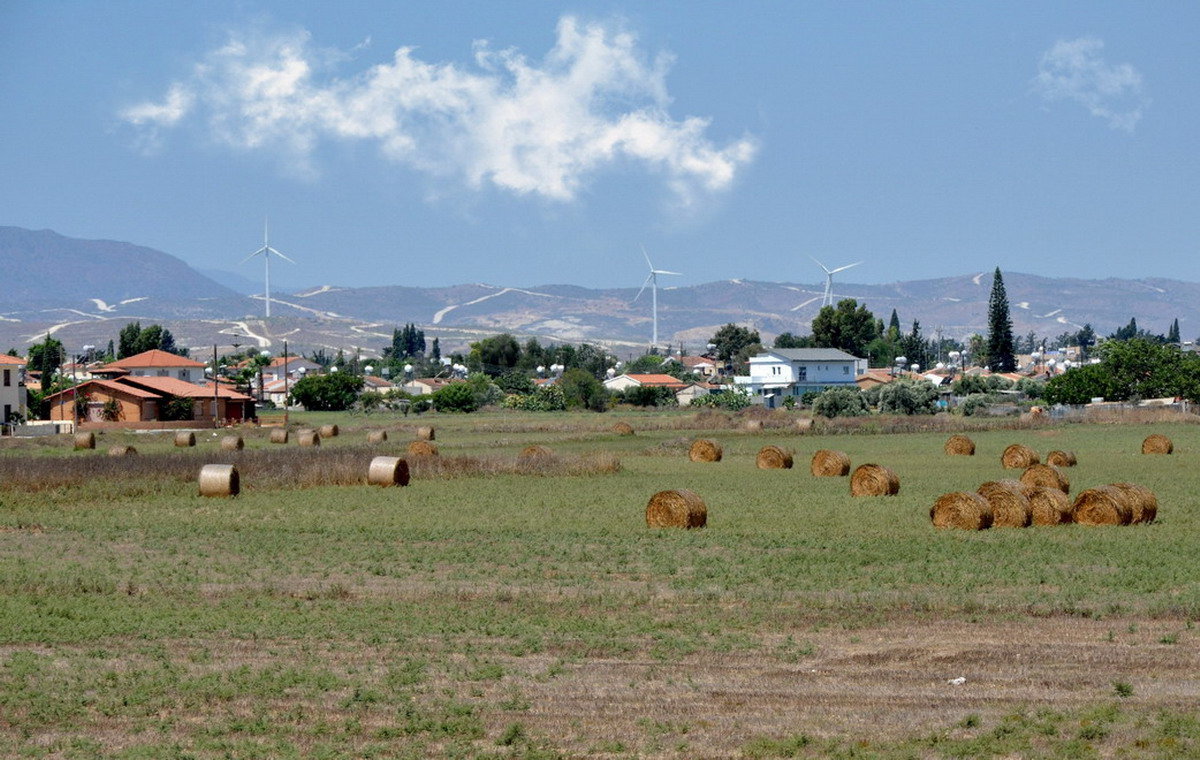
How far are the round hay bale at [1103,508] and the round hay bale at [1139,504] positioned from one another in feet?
0.21

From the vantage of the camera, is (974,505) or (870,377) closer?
(974,505)

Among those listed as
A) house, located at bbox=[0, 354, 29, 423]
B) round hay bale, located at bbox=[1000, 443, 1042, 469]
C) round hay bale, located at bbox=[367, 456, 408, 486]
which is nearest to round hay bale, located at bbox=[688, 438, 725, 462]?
round hay bale, located at bbox=[1000, 443, 1042, 469]

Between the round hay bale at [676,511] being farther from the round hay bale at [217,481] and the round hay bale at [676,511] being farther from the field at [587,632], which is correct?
the round hay bale at [217,481]

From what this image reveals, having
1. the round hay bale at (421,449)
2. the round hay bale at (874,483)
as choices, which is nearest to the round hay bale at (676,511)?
the round hay bale at (874,483)

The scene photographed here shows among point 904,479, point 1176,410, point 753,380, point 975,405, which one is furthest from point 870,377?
point 904,479

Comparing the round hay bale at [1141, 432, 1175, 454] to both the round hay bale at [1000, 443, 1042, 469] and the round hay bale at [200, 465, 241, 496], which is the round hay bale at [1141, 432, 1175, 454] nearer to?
the round hay bale at [1000, 443, 1042, 469]

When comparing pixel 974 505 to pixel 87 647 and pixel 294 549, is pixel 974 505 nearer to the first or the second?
pixel 294 549

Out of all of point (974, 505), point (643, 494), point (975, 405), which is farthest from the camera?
point (975, 405)

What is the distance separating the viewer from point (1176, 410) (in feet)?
307

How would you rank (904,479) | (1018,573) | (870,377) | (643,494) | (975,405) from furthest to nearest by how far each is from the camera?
(870,377) < (975,405) < (904,479) < (643,494) < (1018,573)

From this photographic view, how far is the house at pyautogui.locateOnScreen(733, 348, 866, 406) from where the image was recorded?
520 ft

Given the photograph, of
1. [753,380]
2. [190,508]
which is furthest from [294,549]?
[753,380]

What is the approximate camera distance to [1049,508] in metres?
31.2

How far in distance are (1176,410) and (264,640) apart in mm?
83973
